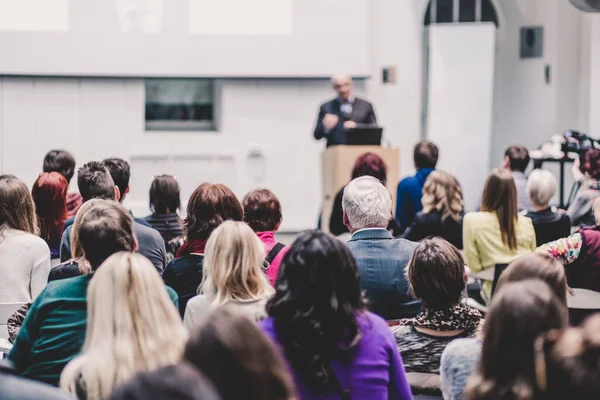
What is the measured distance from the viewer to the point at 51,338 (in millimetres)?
2834

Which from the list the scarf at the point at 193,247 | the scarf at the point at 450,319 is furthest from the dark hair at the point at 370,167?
the scarf at the point at 450,319

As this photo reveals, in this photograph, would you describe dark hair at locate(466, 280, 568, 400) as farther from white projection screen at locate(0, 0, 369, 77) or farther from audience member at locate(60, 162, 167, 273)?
white projection screen at locate(0, 0, 369, 77)

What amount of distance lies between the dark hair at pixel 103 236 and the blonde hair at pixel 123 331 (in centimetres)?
58

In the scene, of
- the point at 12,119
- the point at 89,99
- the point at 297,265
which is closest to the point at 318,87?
the point at 89,99

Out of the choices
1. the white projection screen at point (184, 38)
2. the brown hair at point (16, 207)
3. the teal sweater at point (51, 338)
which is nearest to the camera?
the teal sweater at point (51, 338)

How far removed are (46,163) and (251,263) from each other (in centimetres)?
290

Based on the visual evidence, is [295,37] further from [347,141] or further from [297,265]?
[297,265]

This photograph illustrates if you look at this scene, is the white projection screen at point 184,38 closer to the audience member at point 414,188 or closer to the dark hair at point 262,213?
the audience member at point 414,188

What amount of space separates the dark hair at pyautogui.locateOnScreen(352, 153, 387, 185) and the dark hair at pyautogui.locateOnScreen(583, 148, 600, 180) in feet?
4.42

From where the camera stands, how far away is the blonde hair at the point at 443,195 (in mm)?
5566

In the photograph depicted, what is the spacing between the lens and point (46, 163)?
562 centimetres

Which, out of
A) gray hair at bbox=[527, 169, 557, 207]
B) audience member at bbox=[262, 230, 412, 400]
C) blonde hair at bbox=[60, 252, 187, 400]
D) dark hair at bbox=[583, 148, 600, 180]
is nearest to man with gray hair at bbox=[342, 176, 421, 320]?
audience member at bbox=[262, 230, 412, 400]

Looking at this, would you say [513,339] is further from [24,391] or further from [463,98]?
[463,98]

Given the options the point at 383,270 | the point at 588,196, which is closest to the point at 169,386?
the point at 383,270
